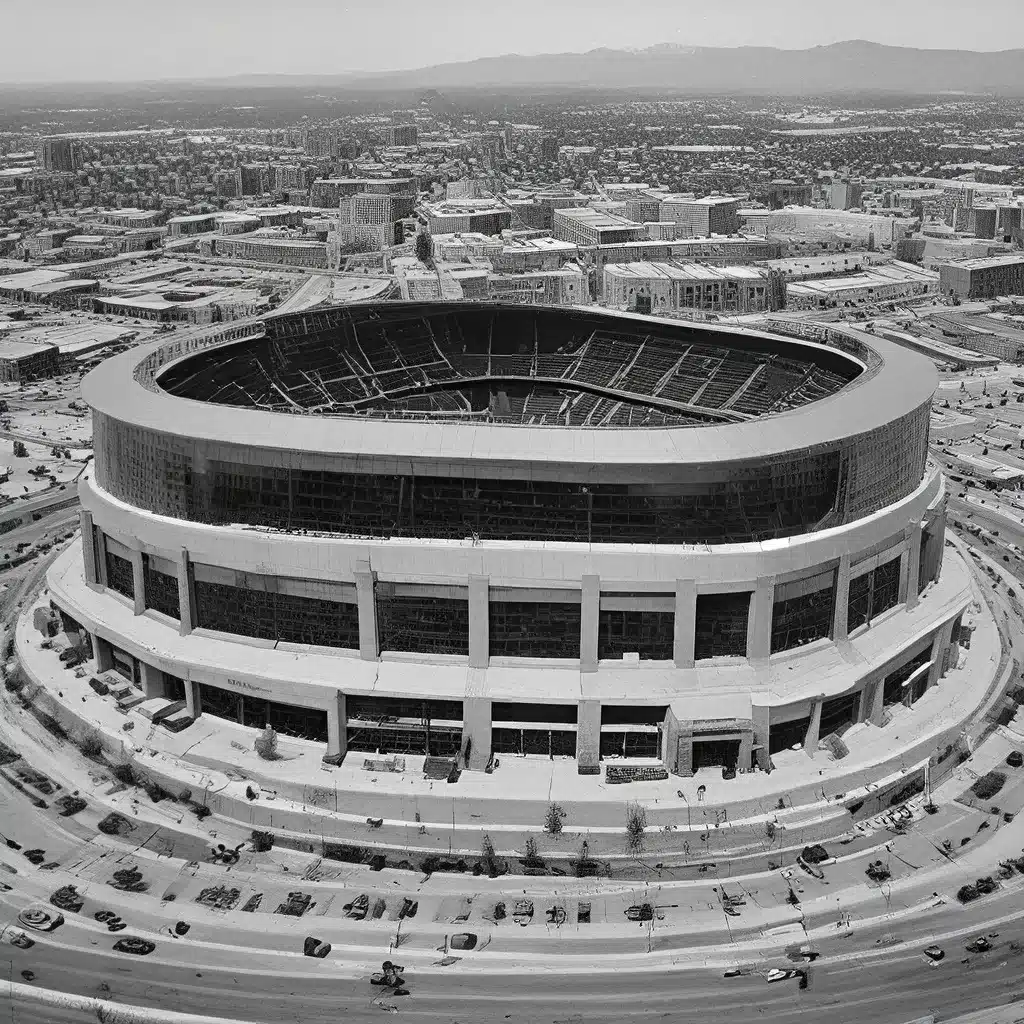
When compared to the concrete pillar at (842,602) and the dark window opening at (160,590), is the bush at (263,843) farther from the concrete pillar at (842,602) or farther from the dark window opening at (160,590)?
the concrete pillar at (842,602)

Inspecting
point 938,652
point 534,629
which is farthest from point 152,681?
point 938,652

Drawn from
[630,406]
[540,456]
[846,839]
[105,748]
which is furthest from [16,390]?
[846,839]

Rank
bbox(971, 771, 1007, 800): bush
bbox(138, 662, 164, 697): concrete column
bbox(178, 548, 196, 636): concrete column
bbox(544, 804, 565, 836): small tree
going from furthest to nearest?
bbox(138, 662, 164, 697): concrete column → bbox(178, 548, 196, 636): concrete column → bbox(971, 771, 1007, 800): bush → bbox(544, 804, 565, 836): small tree

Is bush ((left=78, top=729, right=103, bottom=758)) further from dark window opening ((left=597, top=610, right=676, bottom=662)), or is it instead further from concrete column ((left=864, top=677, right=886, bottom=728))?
concrete column ((left=864, top=677, right=886, bottom=728))

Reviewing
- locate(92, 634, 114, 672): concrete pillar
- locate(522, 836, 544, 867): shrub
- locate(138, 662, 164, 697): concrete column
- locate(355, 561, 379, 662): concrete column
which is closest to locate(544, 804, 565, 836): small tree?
locate(522, 836, 544, 867): shrub

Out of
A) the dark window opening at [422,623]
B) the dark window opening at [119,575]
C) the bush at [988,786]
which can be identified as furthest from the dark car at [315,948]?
the bush at [988,786]

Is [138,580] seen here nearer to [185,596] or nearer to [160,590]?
[160,590]
